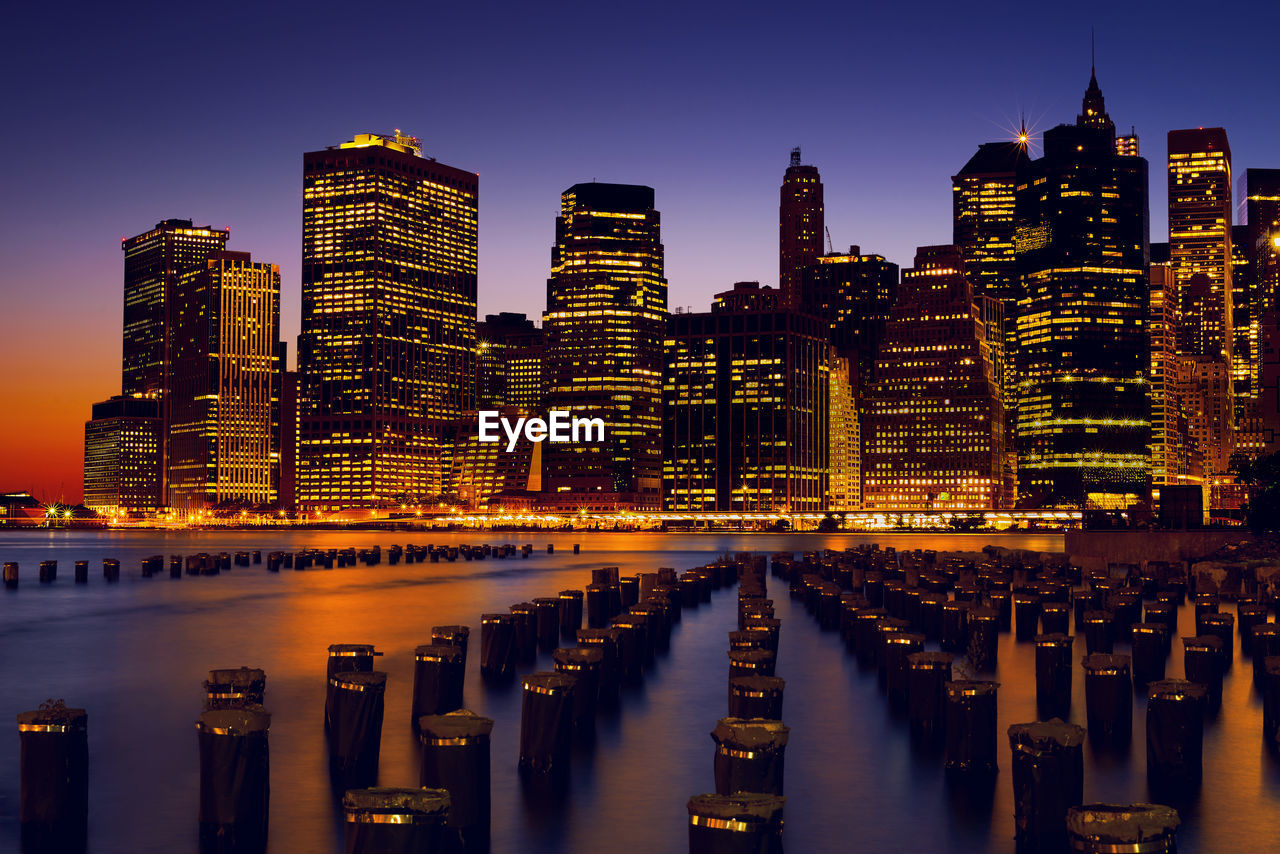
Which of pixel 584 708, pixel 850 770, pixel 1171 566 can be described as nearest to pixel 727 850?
pixel 850 770

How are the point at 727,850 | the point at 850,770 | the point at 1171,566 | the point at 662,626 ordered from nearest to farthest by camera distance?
the point at 727,850, the point at 850,770, the point at 662,626, the point at 1171,566

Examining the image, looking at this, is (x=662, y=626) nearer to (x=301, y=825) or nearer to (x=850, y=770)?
(x=850, y=770)

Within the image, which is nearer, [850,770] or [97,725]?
[850,770]

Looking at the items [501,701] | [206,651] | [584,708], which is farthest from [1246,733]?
[206,651]

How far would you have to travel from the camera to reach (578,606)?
51.8 m

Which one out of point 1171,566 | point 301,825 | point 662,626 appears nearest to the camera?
point 301,825

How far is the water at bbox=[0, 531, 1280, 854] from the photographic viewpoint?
71.7 feet

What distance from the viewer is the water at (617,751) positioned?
21.9 metres

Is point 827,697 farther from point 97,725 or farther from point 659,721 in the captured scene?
point 97,725

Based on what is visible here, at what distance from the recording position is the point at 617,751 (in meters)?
28.4

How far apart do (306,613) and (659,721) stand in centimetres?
4071

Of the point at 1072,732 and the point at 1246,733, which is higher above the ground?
the point at 1072,732

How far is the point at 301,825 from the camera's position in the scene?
71.1 ft

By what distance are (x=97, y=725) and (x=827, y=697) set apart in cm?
1935
